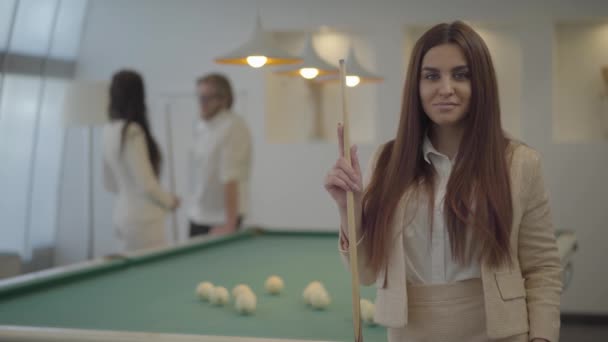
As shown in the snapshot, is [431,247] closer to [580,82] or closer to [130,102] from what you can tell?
[130,102]

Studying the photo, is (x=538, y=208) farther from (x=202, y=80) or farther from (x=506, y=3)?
(x=506, y=3)

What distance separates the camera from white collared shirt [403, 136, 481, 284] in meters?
1.45

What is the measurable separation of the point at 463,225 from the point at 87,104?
4540 mm

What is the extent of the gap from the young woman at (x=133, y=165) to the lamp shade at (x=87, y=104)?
5.08ft

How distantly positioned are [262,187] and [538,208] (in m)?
4.60

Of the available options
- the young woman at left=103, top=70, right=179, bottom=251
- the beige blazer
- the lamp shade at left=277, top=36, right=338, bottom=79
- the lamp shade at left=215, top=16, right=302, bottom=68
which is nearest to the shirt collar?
the beige blazer

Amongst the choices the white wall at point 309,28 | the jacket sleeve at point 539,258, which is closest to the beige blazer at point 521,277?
the jacket sleeve at point 539,258

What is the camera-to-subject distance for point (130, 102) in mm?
3875

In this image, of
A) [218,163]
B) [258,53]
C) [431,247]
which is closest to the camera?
[431,247]

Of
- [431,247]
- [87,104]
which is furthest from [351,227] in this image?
[87,104]

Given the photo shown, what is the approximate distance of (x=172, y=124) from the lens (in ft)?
20.7

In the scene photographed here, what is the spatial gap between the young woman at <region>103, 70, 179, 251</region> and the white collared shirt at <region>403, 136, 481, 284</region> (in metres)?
2.55

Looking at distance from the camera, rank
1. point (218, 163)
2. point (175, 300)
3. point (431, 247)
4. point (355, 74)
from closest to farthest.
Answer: point (431, 247)
point (175, 300)
point (355, 74)
point (218, 163)

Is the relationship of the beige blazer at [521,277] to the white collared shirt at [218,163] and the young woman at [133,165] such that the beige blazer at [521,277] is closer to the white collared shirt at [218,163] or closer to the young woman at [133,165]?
the young woman at [133,165]
